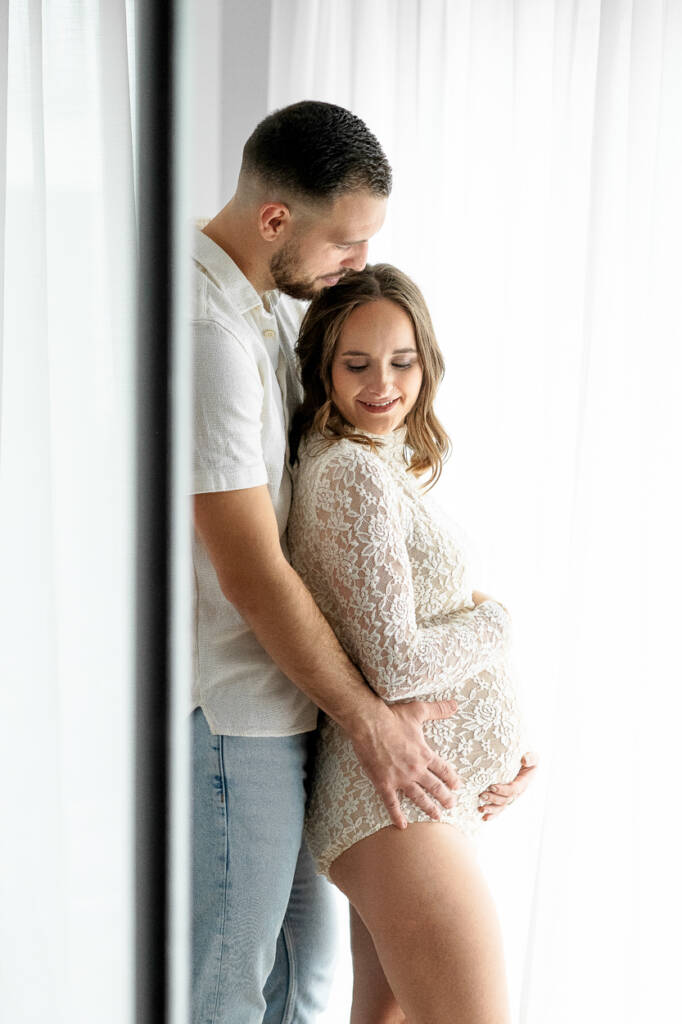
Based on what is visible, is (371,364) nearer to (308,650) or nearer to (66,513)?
(308,650)

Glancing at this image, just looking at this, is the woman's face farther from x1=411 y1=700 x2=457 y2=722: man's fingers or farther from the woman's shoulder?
x1=411 y1=700 x2=457 y2=722: man's fingers

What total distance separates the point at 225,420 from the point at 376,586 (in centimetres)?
23

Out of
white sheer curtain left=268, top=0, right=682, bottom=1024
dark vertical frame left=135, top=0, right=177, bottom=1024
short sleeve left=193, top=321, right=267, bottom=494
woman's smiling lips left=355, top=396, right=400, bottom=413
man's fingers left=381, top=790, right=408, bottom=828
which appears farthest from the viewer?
white sheer curtain left=268, top=0, right=682, bottom=1024

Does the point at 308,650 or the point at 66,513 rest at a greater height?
the point at 66,513

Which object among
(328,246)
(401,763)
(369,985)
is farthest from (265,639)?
(369,985)

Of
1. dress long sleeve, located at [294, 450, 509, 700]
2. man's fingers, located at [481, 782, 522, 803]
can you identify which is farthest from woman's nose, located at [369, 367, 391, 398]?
man's fingers, located at [481, 782, 522, 803]

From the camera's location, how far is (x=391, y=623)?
863 mm

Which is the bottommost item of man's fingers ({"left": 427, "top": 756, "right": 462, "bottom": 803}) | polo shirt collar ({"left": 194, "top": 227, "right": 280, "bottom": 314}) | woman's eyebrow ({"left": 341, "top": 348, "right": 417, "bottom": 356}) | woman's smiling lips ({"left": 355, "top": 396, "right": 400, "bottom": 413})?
man's fingers ({"left": 427, "top": 756, "right": 462, "bottom": 803})

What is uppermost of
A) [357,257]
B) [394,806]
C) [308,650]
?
[357,257]

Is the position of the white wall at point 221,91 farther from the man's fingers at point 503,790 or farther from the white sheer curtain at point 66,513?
the man's fingers at point 503,790

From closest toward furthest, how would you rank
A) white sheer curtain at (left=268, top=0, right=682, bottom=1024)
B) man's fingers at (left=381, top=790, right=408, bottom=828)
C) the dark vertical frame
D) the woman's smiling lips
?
the dark vertical frame < man's fingers at (left=381, top=790, right=408, bottom=828) < the woman's smiling lips < white sheer curtain at (left=268, top=0, right=682, bottom=1024)

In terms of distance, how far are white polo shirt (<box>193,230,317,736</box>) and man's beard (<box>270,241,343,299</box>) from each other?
0.03 metres

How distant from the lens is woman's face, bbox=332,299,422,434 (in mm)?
969

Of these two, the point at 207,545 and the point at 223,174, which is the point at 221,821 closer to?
the point at 207,545
